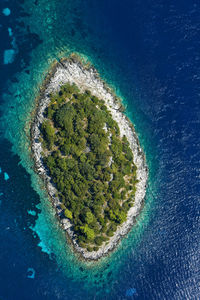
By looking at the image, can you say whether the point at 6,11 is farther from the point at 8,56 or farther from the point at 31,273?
the point at 31,273

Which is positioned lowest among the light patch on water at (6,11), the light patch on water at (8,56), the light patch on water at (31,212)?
the light patch on water at (31,212)

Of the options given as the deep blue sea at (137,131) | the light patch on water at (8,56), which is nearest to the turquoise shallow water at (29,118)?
the deep blue sea at (137,131)

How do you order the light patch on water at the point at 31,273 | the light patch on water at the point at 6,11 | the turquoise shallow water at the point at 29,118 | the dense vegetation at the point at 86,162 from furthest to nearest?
the light patch on water at the point at 31,273 < the turquoise shallow water at the point at 29,118 < the light patch on water at the point at 6,11 < the dense vegetation at the point at 86,162

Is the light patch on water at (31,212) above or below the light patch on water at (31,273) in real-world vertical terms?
above

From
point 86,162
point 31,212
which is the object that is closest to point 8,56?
point 86,162

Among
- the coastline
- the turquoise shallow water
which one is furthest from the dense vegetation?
the turquoise shallow water

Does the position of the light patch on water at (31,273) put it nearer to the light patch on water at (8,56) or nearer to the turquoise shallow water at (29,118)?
the turquoise shallow water at (29,118)

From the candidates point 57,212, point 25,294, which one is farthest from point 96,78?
point 25,294
